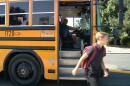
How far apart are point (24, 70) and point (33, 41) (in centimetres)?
84

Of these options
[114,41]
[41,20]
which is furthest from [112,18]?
[41,20]

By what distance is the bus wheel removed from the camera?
948cm

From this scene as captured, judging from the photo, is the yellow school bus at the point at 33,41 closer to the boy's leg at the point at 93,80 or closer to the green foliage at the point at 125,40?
the boy's leg at the point at 93,80

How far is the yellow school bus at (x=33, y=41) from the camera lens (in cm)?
927

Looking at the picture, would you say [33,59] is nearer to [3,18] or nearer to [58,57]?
[58,57]

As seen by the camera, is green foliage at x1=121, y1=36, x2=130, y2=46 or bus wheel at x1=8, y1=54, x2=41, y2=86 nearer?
bus wheel at x1=8, y1=54, x2=41, y2=86

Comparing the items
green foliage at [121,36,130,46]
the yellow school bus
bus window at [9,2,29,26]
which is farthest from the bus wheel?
green foliage at [121,36,130,46]

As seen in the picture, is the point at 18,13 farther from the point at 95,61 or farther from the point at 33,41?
the point at 95,61

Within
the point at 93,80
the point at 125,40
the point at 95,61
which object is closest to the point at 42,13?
the point at 95,61

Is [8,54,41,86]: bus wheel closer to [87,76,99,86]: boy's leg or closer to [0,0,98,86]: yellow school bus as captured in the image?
[0,0,98,86]: yellow school bus

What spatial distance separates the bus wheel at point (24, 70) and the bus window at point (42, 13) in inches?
38.5

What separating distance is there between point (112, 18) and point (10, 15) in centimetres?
2188

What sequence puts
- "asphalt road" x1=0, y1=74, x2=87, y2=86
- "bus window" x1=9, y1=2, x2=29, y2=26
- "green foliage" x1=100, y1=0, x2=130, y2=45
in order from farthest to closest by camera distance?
"green foliage" x1=100, y1=0, x2=130, y2=45 → "asphalt road" x1=0, y1=74, x2=87, y2=86 → "bus window" x1=9, y1=2, x2=29, y2=26

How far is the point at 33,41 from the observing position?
938 cm
